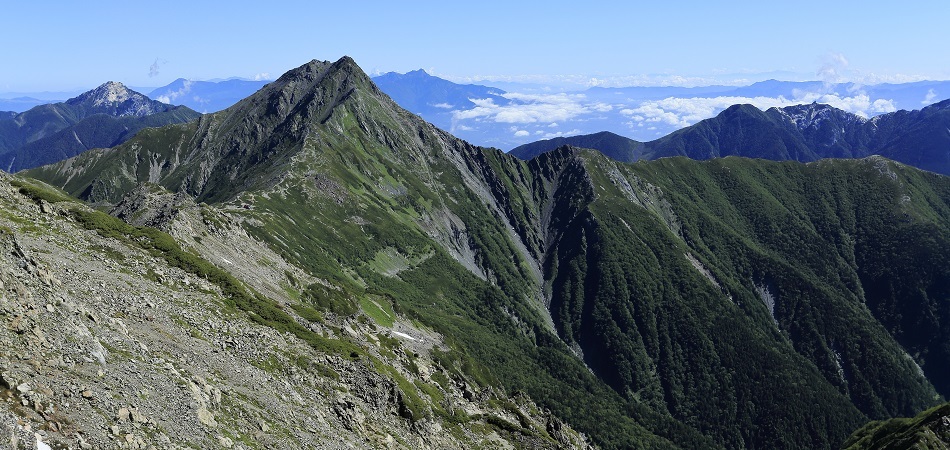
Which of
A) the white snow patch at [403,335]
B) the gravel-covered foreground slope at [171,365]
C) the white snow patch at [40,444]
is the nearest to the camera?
the white snow patch at [40,444]

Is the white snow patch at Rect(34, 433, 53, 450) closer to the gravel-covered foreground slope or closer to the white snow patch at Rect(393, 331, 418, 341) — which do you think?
the gravel-covered foreground slope

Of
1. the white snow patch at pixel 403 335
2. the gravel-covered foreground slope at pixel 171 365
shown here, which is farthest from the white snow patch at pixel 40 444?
the white snow patch at pixel 403 335

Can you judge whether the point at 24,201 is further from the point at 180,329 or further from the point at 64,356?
the point at 64,356

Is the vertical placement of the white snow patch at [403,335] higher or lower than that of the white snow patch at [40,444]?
lower

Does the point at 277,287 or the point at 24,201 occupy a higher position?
the point at 24,201

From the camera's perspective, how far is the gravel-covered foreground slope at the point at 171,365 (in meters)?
38.4

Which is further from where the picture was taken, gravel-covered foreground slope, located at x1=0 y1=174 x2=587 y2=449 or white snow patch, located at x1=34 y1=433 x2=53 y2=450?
gravel-covered foreground slope, located at x1=0 y1=174 x2=587 y2=449

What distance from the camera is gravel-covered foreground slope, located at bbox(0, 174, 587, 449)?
38375 mm

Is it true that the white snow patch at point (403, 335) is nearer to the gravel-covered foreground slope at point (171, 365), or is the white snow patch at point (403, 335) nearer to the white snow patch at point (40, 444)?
the gravel-covered foreground slope at point (171, 365)

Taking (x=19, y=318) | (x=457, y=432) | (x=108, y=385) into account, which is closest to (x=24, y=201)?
(x=19, y=318)

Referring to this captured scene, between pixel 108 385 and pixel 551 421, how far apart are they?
95996 millimetres

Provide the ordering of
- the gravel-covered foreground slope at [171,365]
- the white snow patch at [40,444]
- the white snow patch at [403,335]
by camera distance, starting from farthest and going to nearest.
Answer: the white snow patch at [403,335] < the gravel-covered foreground slope at [171,365] < the white snow patch at [40,444]

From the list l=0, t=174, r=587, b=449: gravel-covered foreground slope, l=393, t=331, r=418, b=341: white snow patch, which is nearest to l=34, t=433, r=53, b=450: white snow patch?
l=0, t=174, r=587, b=449: gravel-covered foreground slope

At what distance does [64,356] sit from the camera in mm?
42000
